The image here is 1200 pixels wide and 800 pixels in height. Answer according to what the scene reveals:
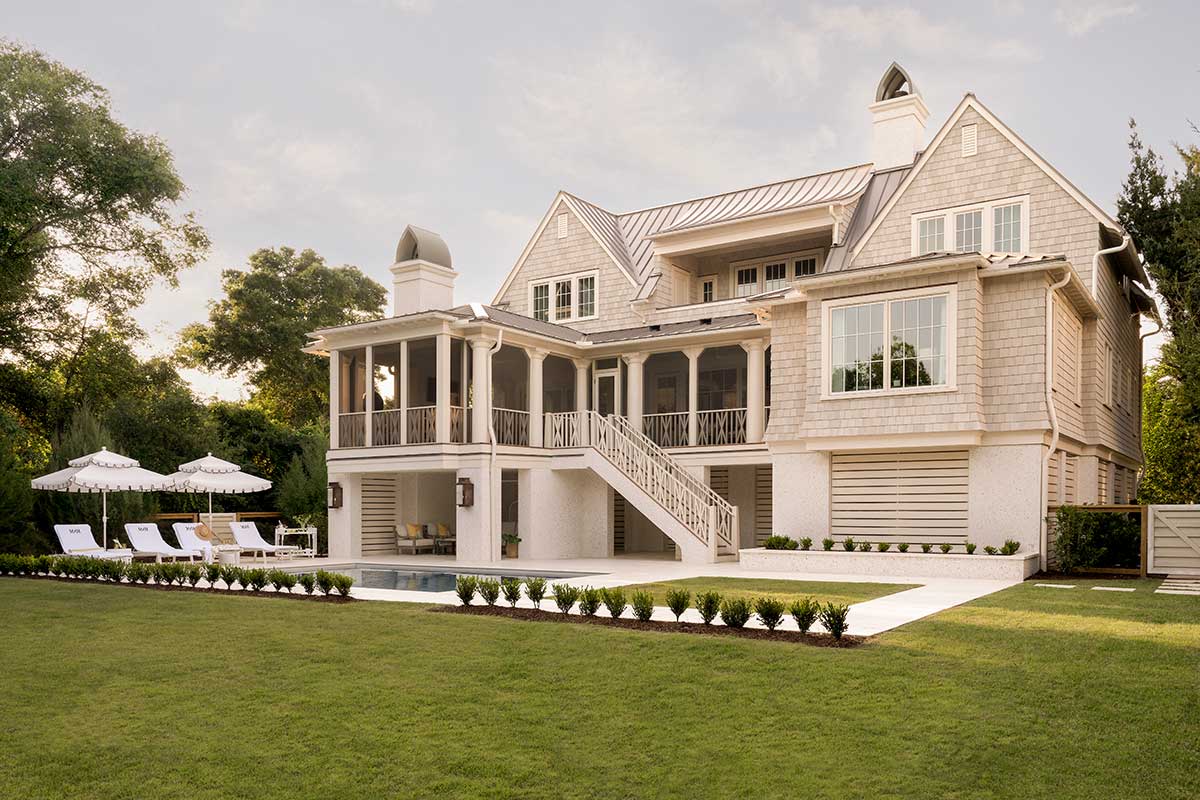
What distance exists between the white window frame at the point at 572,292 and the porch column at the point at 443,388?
22.0 feet

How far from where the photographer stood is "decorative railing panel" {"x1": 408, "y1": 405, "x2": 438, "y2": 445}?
21.5m

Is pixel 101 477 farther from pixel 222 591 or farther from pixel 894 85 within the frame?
pixel 894 85

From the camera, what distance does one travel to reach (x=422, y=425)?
21.8 meters

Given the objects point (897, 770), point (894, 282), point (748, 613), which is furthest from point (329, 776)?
point (894, 282)

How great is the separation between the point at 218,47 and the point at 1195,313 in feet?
81.2

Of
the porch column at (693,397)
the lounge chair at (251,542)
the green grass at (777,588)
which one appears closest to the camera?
the green grass at (777,588)

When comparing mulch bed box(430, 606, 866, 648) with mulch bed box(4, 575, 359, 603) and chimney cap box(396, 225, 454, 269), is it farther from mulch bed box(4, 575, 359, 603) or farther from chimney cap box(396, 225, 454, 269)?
chimney cap box(396, 225, 454, 269)

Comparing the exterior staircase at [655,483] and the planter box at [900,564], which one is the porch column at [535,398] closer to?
the exterior staircase at [655,483]

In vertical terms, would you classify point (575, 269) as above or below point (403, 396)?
above

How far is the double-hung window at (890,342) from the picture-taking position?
16.5 meters

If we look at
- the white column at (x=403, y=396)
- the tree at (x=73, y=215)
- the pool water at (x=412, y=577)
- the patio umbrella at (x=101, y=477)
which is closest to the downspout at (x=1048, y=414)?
the pool water at (x=412, y=577)

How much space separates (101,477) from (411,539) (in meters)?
7.38

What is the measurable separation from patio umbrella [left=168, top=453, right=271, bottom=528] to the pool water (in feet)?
11.9

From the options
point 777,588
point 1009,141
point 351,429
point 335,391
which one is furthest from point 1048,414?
point 335,391
